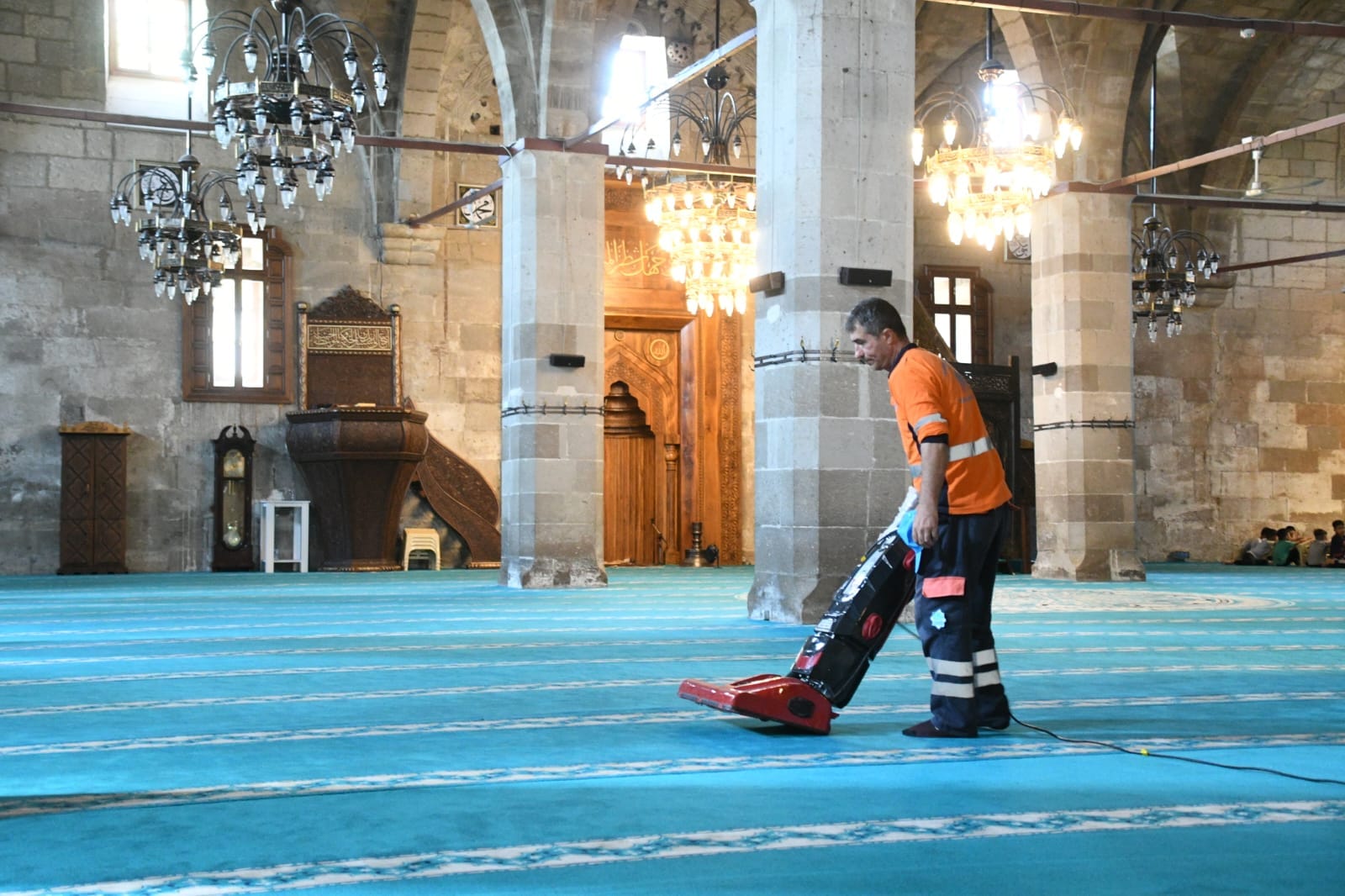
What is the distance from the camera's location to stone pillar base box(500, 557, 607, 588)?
441 inches

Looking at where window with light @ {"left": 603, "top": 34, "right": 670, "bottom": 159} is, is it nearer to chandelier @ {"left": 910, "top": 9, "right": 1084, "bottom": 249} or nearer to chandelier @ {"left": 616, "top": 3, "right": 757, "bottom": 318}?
chandelier @ {"left": 616, "top": 3, "right": 757, "bottom": 318}

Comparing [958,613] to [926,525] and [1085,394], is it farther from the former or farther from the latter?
[1085,394]

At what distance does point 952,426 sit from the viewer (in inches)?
151

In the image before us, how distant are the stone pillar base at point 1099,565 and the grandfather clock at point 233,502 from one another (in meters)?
7.13

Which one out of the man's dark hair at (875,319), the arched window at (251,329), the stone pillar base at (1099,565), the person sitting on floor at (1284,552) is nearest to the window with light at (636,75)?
the arched window at (251,329)

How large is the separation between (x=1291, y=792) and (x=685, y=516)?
510 inches

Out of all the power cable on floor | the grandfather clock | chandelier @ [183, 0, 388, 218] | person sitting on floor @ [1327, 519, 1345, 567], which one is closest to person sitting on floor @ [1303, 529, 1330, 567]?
person sitting on floor @ [1327, 519, 1345, 567]

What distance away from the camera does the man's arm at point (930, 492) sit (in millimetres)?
3709

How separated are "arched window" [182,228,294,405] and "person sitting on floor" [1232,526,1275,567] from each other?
33.7 ft

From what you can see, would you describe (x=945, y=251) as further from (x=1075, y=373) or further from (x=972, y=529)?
(x=972, y=529)

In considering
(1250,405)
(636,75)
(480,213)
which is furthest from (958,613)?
(1250,405)

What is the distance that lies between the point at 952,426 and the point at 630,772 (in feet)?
3.94

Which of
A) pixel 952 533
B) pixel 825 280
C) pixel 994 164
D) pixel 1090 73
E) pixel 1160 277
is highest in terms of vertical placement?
pixel 1090 73

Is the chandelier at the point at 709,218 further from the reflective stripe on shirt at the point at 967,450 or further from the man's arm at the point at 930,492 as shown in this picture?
the man's arm at the point at 930,492
